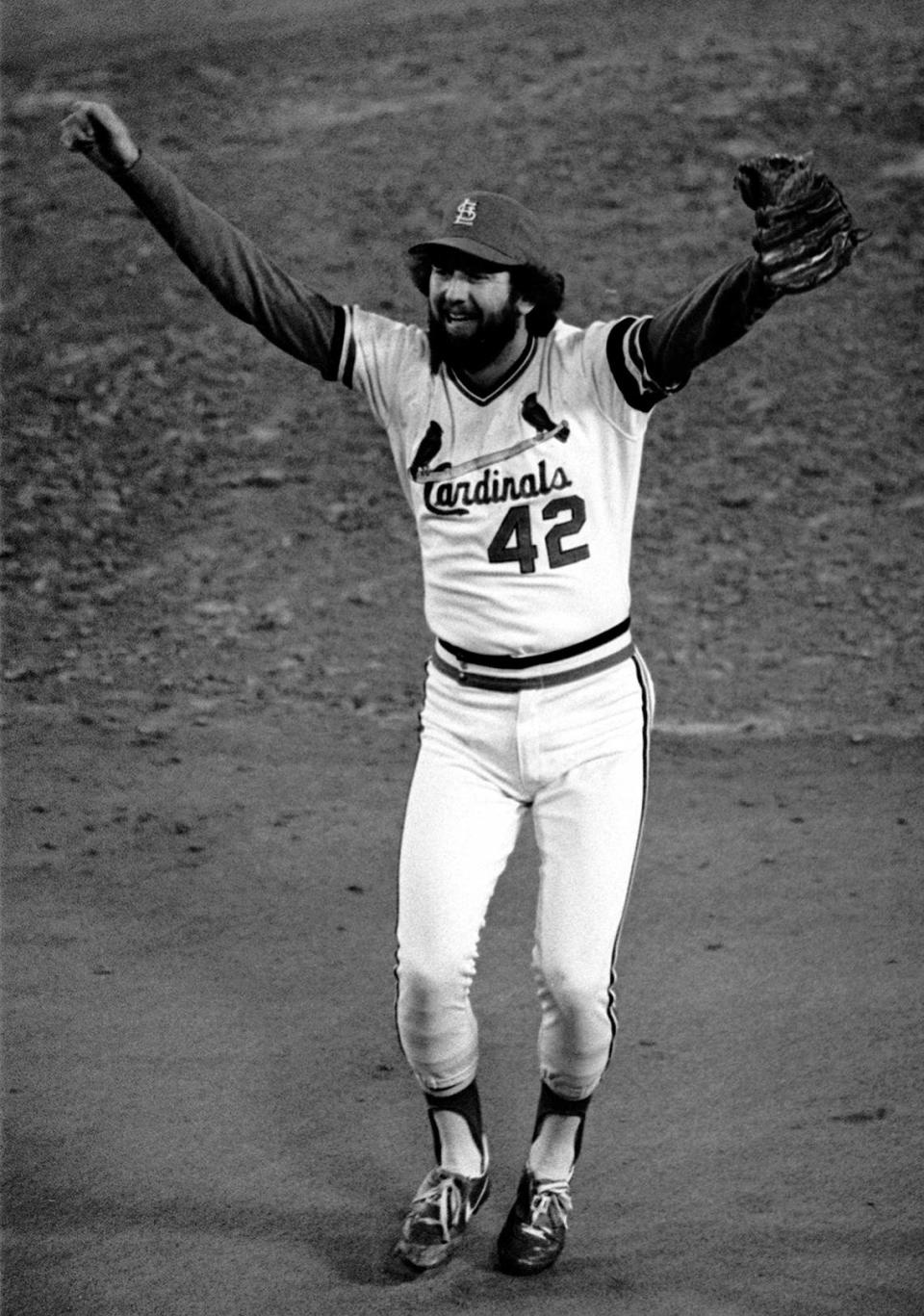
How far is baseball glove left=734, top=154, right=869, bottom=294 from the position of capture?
12.2 ft

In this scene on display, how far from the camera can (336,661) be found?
8703mm

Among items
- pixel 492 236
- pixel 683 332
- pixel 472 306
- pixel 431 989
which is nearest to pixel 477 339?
pixel 472 306

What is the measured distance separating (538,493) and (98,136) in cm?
131

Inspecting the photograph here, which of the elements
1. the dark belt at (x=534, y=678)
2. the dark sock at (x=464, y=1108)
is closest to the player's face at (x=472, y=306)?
the dark belt at (x=534, y=678)

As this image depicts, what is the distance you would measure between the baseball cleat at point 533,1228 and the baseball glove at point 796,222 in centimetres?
212

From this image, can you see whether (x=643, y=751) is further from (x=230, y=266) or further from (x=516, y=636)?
(x=230, y=266)

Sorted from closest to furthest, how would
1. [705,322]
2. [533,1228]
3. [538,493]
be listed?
1. [705,322]
2. [538,493]
3. [533,1228]

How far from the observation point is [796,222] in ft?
12.3

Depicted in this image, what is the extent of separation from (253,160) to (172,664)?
6.34 m

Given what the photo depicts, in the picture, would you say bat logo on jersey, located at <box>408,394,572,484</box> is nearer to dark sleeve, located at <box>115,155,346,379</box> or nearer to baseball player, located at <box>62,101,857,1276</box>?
baseball player, located at <box>62,101,857,1276</box>

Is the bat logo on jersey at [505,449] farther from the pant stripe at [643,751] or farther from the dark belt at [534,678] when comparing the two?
the pant stripe at [643,751]

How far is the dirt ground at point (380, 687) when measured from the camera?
14.7 feet

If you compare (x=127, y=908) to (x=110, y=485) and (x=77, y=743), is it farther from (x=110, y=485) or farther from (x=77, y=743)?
(x=110, y=485)

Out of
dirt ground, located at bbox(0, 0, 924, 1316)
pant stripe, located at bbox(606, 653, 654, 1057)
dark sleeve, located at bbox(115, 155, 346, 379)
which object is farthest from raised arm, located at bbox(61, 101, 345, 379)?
dirt ground, located at bbox(0, 0, 924, 1316)
